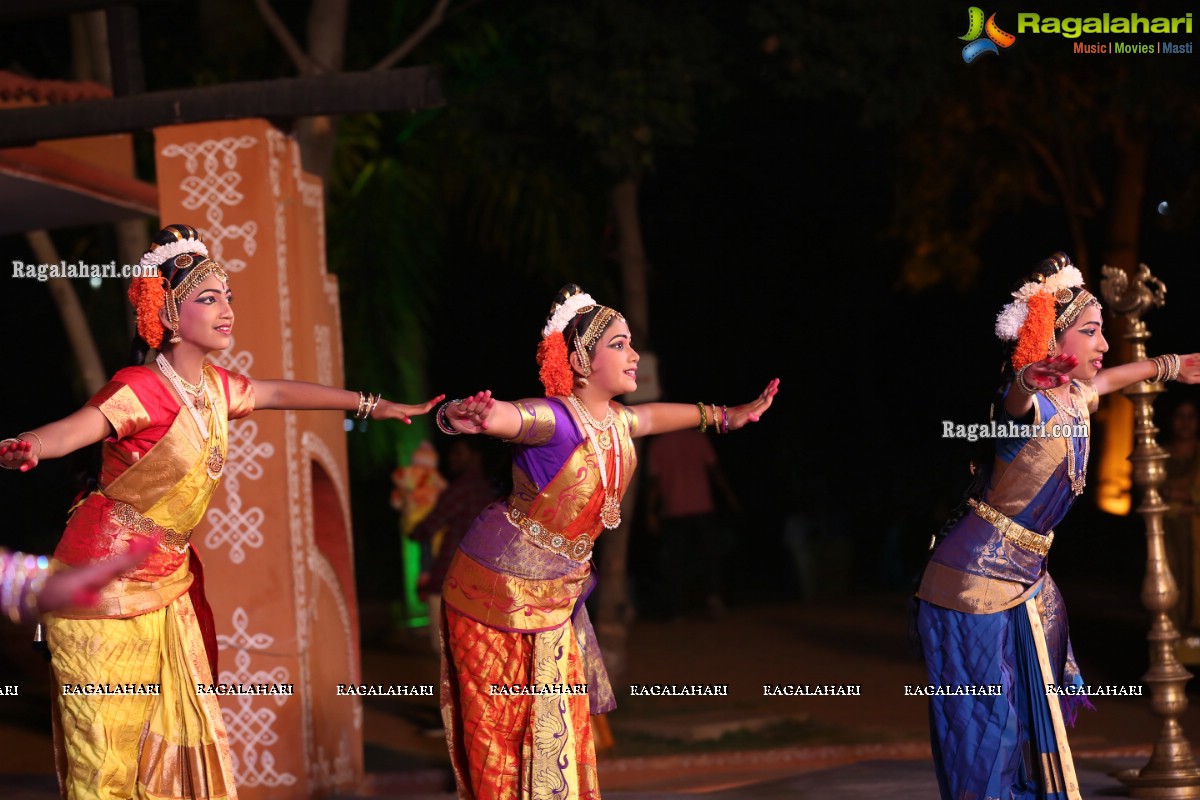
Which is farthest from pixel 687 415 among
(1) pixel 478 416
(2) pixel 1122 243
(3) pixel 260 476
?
(2) pixel 1122 243

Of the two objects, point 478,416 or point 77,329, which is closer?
point 478,416

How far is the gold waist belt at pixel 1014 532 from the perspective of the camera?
4.94 metres

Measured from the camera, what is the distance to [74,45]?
10703 millimetres

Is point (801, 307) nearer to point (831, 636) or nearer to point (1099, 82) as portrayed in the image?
point (1099, 82)

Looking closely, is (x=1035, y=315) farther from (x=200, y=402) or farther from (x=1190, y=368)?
(x=200, y=402)

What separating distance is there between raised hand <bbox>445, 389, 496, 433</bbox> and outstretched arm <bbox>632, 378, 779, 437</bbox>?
69cm

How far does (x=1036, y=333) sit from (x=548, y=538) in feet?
5.42

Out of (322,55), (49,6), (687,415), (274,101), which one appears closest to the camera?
(687,415)

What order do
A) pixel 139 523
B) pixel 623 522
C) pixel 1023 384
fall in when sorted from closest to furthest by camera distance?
pixel 139 523 → pixel 1023 384 → pixel 623 522

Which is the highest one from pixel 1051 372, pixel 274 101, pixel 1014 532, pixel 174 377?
pixel 274 101

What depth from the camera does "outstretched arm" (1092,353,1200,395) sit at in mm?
5168

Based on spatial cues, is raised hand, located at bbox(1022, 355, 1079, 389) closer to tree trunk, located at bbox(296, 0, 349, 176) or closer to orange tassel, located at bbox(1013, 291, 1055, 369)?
orange tassel, located at bbox(1013, 291, 1055, 369)

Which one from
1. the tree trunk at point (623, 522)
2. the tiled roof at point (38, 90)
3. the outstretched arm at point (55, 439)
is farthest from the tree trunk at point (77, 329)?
the outstretched arm at point (55, 439)

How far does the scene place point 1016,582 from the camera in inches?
195
